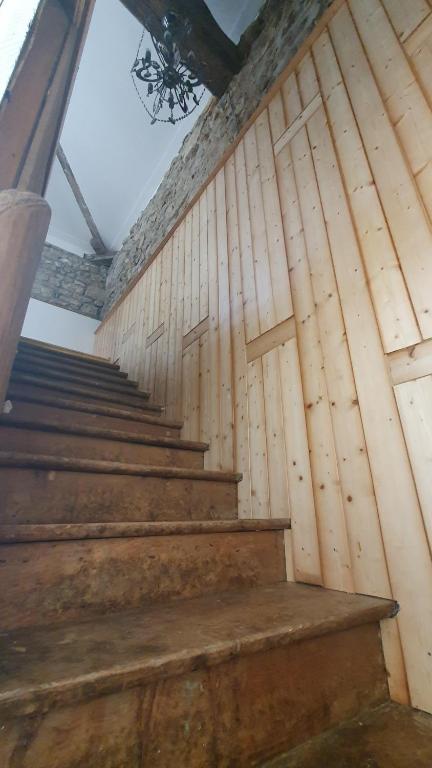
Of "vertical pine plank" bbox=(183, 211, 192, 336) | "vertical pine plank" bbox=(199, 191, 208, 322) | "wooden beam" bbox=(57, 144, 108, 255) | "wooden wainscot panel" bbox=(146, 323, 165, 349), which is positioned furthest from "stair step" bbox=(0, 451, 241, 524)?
"wooden beam" bbox=(57, 144, 108, 255)

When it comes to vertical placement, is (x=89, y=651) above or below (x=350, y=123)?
below

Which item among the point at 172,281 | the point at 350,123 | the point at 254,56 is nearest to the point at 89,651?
the point at 350,123

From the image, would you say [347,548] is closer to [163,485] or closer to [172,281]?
[163,485]

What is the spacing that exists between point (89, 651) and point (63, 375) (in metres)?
2.02

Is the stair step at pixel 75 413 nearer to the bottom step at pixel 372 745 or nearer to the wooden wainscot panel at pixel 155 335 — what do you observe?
the wooden wainscot panel at pixel 155 335

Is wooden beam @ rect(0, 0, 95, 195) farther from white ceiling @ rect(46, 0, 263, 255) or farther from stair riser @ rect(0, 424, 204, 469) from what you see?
white ceiling @ rect(46, 0, 263, 255)

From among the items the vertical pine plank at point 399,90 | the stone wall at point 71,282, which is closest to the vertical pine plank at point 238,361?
the vertical pine plank at point 399,90

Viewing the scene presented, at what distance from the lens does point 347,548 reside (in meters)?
1.07

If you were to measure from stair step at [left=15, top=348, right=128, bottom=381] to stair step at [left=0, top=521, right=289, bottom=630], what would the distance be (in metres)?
1.73

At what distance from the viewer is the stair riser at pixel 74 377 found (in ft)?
7.25

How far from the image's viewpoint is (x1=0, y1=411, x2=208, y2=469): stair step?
1.41m

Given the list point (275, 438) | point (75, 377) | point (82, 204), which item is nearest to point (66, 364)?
point (75, 377)

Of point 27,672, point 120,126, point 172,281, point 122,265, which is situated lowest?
point 27,672

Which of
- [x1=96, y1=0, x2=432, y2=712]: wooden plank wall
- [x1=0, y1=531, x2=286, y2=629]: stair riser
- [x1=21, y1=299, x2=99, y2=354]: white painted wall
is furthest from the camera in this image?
[x1=21, y1=299, x2=99, y2=354]: white painted wall
